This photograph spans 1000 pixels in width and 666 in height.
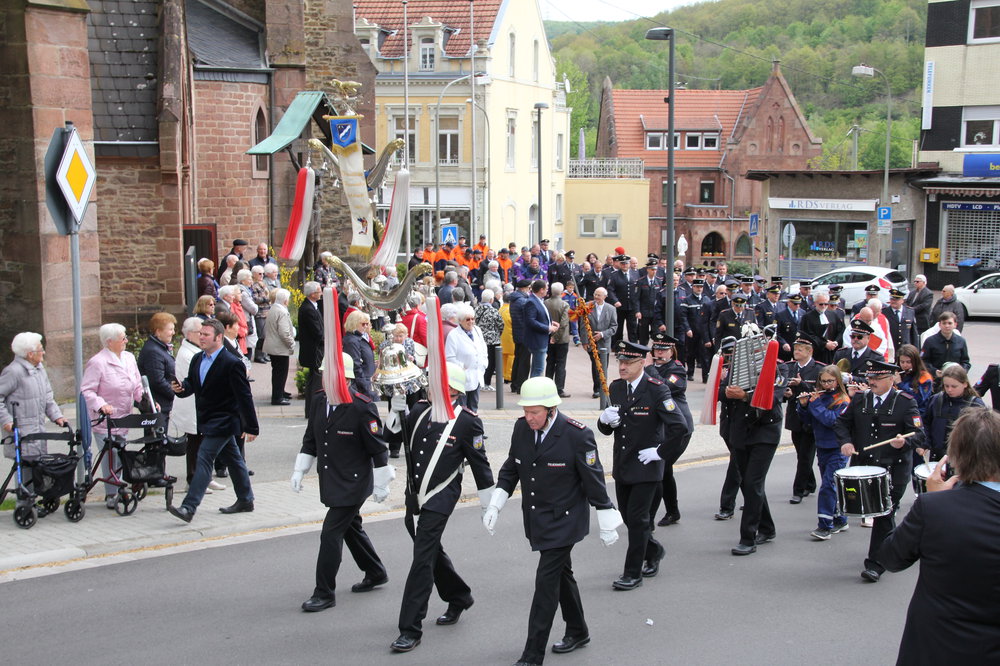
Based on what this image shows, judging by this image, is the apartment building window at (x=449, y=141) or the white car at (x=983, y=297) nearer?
the white car at (x=983, y=297)

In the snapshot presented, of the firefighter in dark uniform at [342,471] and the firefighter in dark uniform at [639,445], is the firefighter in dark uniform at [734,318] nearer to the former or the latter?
the firefighter in dark uniform at [639,445]

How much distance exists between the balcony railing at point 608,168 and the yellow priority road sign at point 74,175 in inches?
2008

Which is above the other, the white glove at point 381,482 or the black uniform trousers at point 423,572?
the white glove at point 381,482

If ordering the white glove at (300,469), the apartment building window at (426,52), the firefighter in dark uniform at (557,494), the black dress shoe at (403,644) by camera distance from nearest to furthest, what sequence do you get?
the firefighter in dark uniform at (557,494)
the black dress shoe at (403,644)
the white glove at (300,469)
the apartment building window at (426,52)

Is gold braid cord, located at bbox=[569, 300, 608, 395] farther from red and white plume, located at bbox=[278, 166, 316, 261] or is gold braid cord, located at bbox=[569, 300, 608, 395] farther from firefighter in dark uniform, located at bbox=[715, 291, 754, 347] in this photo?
red and white plume, located at bbox=[278, 166, 316, 261]

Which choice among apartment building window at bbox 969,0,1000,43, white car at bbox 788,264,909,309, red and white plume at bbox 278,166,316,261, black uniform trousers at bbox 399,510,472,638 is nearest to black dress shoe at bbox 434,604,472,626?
black uniform trousers at bbox 399,510,472,638

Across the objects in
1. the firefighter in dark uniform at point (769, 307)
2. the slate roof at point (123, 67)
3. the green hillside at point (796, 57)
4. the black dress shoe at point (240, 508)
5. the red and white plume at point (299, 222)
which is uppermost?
the green hillside at point (796, 57)

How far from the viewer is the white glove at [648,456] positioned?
8352 millimetres

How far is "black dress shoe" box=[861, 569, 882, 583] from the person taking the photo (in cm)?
860

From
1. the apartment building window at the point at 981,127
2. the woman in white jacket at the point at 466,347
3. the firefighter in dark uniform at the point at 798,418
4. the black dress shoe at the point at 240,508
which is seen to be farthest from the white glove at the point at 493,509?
the apartment building window at the point at 981,127

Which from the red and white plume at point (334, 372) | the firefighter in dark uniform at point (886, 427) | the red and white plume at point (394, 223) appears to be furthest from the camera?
the red and white plume at point (394, 223)

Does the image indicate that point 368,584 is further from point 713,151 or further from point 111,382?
point 713,151

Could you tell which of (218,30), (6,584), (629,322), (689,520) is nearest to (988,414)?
(689,520)

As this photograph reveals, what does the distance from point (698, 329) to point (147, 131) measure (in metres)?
11.1
